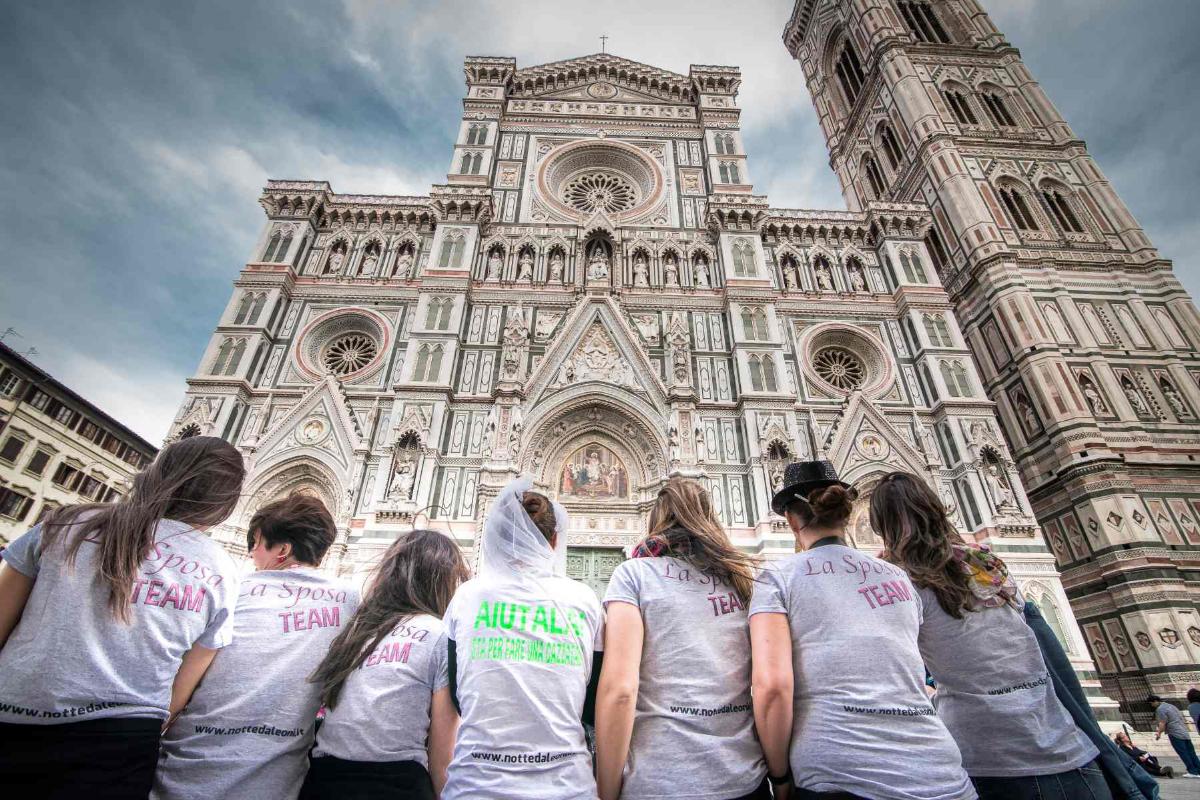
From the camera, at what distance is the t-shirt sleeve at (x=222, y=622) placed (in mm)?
2074

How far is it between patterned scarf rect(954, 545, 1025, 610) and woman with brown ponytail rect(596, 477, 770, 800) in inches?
36.4

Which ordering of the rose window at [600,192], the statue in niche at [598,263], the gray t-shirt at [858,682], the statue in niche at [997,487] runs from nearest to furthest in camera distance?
the gray t-shirt at [858,682]
the statue in niche at [997,487]
the statue in niche at [598,263]
the rose window at [600,192]

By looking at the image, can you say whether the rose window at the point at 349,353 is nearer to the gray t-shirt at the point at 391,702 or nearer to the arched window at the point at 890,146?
the gray t-shirt at the point at 391,702

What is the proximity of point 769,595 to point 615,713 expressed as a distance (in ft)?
2.43

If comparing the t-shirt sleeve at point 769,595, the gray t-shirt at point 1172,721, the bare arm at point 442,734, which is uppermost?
the t-shirt sleeve at point 769,595

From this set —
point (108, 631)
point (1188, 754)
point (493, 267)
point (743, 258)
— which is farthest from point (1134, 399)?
point (108, 631)

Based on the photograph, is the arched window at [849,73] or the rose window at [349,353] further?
the arched window at [849,73]

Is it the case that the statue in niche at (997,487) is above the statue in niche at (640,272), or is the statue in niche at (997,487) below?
below

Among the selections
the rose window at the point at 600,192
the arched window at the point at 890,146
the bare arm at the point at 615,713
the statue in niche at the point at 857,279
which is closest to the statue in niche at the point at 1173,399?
the statue in niche at the point at 857,279

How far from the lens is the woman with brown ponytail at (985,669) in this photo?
2170 mm

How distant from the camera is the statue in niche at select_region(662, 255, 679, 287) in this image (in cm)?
1648

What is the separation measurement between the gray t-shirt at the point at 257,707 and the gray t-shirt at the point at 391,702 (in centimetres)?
14

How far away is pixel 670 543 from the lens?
2.39 metres

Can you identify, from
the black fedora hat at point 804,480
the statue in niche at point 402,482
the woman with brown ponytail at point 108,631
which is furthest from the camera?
the statue in niche at point 402,482
